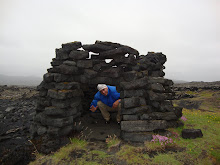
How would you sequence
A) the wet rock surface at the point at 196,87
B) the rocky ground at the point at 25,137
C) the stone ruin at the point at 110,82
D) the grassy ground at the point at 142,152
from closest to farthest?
the grassy ground at the point at 142,152, the rocky ground at the point at 25,137, the stone ruin at the point at 110,82, the wet rock surface at the point at 196,87

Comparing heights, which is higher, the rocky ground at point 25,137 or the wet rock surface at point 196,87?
the wet rock surface at point 196,87

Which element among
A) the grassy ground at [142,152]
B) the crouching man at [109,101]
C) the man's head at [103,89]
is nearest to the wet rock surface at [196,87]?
the grassy ground at [142,152]

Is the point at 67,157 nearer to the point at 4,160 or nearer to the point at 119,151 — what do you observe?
the point at 119,151

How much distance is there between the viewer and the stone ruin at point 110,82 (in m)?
7.66

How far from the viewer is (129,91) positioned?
8172 mm

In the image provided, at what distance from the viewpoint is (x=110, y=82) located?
1002 centimetres

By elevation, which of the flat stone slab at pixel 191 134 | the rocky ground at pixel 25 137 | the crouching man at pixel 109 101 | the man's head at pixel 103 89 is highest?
the man's head at pixel 103 89

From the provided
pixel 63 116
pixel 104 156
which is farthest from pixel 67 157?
pixel 63 116

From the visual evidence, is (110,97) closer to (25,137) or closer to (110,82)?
(110,82)

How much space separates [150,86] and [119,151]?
418 centimetres

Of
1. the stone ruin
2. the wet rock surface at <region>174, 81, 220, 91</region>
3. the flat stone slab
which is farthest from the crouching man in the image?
the wet rock surface at <region>174, 81, 220, 91</region>

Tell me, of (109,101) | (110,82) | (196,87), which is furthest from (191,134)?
(196,87)

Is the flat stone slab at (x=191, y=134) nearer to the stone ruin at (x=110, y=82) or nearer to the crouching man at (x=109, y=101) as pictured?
the stone ruin at (x=110, y=82)

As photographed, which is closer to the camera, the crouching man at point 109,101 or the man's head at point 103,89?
the man's head at point 103,89
